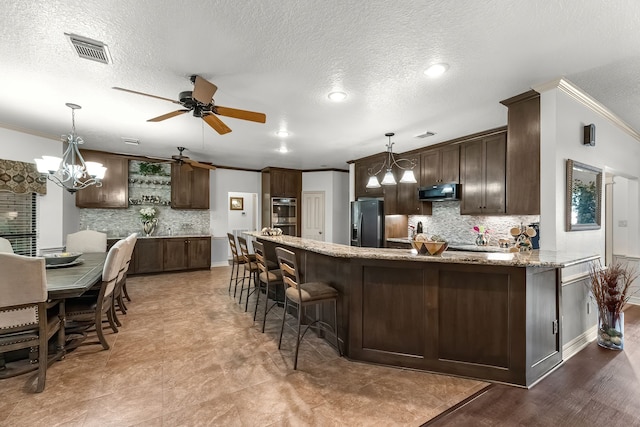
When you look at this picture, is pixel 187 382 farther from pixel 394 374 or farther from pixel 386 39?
pixel 386 39

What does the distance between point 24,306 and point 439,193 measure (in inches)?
197

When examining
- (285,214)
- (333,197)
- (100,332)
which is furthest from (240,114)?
(333,197)

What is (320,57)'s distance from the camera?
2.31m

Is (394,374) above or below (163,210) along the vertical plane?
below

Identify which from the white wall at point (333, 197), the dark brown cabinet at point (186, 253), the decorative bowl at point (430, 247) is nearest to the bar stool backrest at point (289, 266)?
the decorative bowl at point (430, 247)

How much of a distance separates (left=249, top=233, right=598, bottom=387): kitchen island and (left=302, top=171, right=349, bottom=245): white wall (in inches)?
191

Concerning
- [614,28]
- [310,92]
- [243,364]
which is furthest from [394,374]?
[614,28]

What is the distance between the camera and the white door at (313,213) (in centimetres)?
760

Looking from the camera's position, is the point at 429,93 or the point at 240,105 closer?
the point at 429,93

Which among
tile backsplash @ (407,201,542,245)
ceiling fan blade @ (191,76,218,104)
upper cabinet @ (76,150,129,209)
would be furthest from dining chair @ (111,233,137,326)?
tile backsplash @ (407,201,542,245)

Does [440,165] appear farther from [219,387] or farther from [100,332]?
[100,332]

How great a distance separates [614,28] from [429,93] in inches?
52.3

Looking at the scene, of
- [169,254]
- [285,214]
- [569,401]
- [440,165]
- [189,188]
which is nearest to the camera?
[569,401]

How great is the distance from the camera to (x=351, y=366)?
2.45 m
